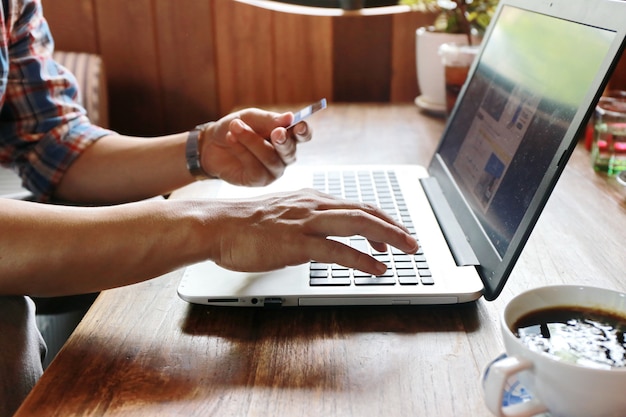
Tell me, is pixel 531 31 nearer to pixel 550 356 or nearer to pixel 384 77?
pixel 550 356

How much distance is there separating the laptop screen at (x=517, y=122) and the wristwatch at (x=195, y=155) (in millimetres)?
365

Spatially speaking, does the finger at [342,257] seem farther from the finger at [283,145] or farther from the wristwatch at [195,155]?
the wristwatch at [195,155]

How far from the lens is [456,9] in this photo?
1.43m

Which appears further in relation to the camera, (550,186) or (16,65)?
(16,65)

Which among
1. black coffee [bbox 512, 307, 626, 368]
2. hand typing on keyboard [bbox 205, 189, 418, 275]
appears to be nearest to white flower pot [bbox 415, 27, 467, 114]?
hand typing on keyboard [bbox 205, 189, 418, 275]

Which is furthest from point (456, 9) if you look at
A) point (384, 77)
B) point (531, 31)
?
point (531, 31)

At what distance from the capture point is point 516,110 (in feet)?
2.53

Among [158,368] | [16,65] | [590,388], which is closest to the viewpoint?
[590,388]

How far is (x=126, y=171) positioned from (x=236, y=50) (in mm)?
741

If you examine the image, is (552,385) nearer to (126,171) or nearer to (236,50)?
(126,171)

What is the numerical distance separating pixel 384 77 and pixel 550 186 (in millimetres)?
1133

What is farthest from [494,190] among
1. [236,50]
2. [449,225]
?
[236,50]

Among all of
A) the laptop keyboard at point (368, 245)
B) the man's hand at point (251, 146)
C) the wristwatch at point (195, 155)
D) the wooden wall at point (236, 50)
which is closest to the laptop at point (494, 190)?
the laptop keyboard at point (368, 245)

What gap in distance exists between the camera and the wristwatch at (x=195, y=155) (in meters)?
1.00
